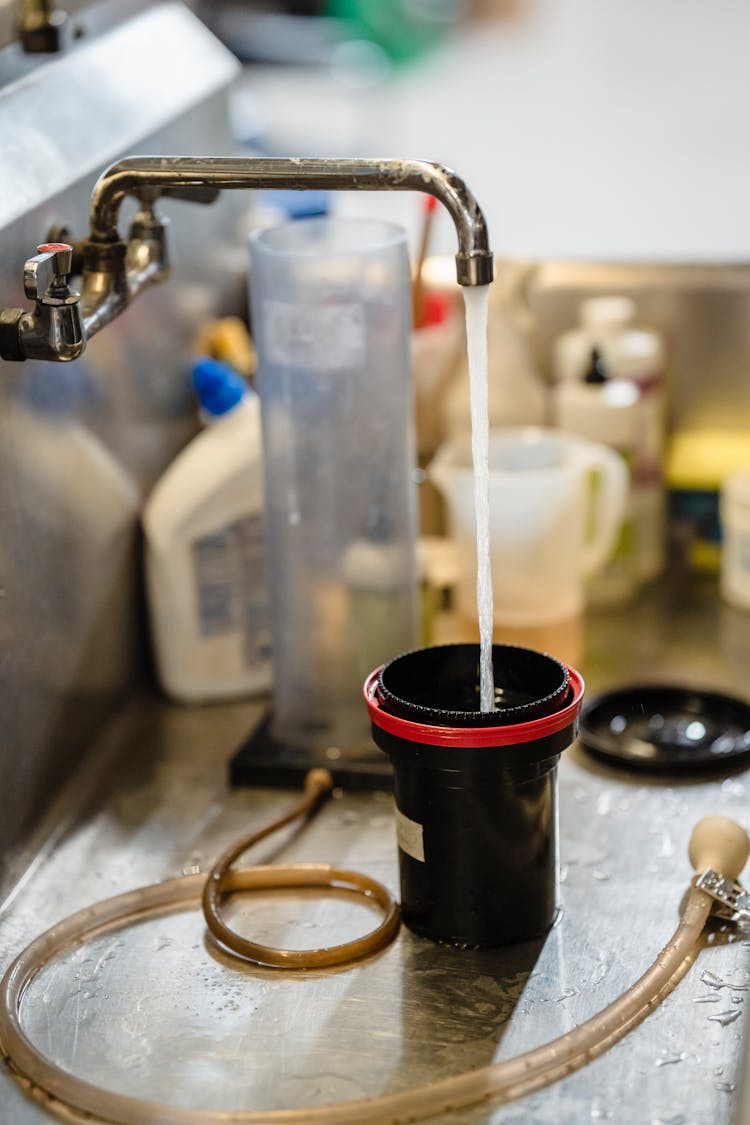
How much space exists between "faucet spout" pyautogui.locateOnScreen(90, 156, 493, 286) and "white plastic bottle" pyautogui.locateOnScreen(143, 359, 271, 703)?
293 millimetres

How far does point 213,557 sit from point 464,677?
430 millimetres

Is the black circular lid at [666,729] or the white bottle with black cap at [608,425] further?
the white bottle with black cap at [608,425]

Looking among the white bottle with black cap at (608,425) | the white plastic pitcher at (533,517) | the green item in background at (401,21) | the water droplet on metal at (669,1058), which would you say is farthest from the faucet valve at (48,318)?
the green item in background at (401,21)

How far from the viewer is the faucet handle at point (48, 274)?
1.01m

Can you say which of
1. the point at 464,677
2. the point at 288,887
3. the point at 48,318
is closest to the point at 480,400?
the point at 464,677

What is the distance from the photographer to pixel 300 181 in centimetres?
105

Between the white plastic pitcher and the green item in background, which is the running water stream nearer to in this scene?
the white plastic pitcher

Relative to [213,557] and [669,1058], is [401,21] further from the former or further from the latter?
[669,1058]

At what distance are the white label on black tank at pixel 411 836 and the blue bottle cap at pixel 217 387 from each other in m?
0.54

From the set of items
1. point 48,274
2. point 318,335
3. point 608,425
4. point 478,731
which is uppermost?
point 48,274

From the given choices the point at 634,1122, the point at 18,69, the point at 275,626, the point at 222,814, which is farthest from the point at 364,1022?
the point at 18,69

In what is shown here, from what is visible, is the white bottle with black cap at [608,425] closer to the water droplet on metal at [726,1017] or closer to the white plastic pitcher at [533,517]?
the white plastic pitcher at [533,517]

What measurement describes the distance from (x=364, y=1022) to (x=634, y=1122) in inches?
7.7

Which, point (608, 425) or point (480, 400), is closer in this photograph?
point (480, 400)
